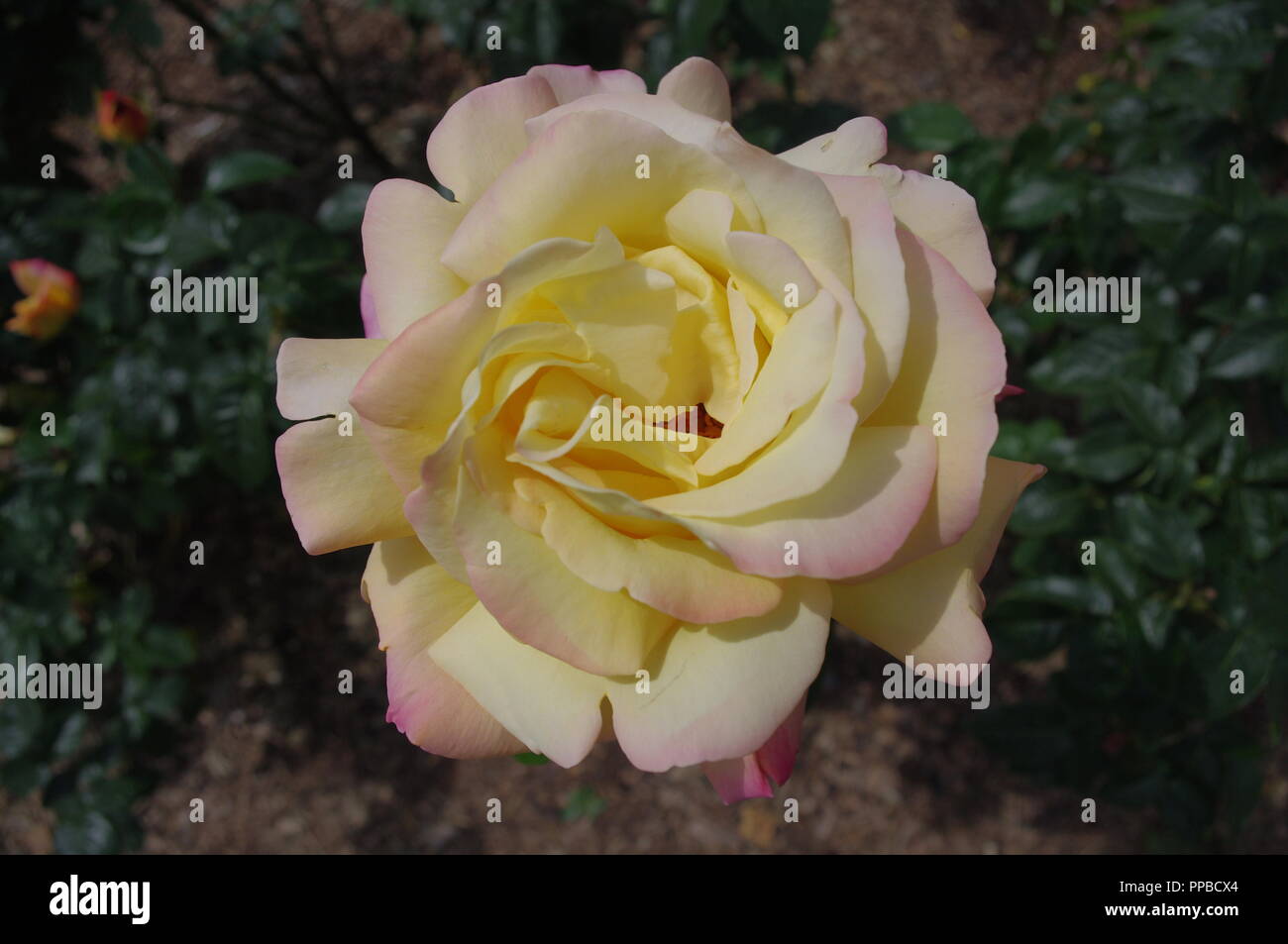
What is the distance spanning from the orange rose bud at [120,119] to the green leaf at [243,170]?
0.58 metres

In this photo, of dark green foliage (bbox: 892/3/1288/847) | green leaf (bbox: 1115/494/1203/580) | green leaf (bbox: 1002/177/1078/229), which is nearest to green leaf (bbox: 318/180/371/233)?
dark green foliage (bbox: 892/3/1288/847)

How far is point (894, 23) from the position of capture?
358 centimetres

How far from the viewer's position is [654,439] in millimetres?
905

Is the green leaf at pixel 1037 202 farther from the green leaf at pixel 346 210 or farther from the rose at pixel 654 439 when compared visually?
the green leaf at pixel 346 210

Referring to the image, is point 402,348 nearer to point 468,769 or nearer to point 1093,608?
point 1093,608

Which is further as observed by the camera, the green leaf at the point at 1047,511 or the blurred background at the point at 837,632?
the green leaf at the point at 1047,511

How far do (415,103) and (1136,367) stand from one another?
2693 mm

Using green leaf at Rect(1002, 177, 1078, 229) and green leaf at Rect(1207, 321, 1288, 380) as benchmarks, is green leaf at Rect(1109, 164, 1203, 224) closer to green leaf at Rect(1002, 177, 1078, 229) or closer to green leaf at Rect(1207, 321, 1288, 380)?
green leaf at Rect(1002, 177, 1078, 229)

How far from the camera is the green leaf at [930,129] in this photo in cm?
196

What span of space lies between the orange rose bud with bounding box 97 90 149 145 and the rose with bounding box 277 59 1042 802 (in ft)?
5.95

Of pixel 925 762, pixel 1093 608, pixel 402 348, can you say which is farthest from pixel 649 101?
pixel 925 762

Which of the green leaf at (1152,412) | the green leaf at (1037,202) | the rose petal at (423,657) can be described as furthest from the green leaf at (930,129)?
the rose petal at (423,657)

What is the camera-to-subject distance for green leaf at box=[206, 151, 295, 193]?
6.33ft

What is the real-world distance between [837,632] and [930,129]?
4.82 feet
